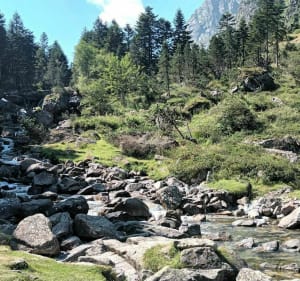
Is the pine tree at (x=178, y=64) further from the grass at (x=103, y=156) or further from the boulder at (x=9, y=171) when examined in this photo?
the boulder at (x=9, y=171)

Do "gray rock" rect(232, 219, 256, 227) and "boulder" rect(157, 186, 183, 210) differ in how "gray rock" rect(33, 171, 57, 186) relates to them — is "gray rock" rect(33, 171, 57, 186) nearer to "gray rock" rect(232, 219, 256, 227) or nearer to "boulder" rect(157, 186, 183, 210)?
"boulder" rect(157, 186, 183, 210)

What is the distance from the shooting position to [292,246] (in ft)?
68.9

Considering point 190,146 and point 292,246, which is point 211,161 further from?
point 292,246

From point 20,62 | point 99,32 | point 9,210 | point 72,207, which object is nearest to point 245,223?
point 72,207

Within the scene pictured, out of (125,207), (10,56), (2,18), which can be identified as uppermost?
(2,18)

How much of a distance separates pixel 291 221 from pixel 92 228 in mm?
12759

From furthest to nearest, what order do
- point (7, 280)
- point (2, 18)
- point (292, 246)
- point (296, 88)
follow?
point (2, 18) → point (296, 88) → point (292, 246) → point (7, 280)

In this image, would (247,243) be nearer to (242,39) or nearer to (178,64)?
(178,64)

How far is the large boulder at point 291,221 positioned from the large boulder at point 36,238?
14722mm

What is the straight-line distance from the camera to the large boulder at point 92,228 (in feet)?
61.9

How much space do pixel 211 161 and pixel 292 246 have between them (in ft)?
62.9

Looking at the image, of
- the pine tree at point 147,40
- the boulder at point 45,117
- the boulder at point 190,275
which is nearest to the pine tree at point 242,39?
the pine tree at point 147,40

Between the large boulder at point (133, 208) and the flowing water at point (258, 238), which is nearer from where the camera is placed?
the flowing water at point (258, 238)

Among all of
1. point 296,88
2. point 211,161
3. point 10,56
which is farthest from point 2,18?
point 211,161
